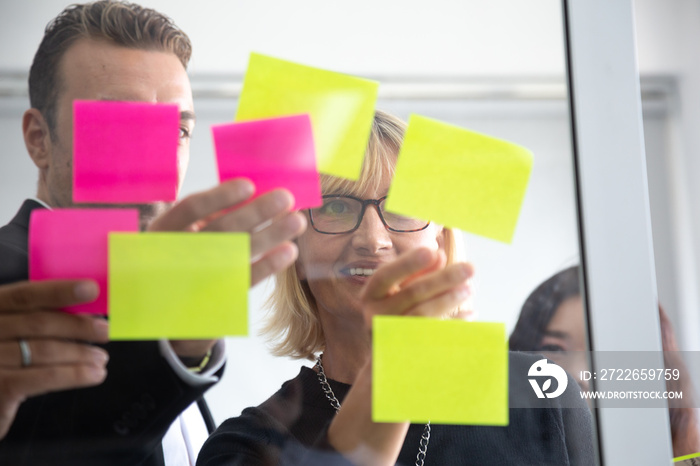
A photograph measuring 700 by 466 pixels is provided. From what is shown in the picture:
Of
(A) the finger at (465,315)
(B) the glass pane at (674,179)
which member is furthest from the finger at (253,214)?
(B) the glass pane at (674,179)

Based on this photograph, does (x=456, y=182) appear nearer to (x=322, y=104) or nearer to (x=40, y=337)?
(x=322, y=104)

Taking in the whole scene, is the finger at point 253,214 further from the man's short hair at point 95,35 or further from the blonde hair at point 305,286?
the man's short hair at point 95,35

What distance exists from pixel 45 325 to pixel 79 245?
0.26ft

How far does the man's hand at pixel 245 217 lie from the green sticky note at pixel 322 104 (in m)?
0.07

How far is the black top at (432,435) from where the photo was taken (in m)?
0.60

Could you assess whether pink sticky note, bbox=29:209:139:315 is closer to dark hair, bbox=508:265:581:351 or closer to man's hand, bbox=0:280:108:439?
man's hand, bbox=0:280:108:439

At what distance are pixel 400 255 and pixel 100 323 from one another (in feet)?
0.97

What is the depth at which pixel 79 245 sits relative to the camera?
51 cm

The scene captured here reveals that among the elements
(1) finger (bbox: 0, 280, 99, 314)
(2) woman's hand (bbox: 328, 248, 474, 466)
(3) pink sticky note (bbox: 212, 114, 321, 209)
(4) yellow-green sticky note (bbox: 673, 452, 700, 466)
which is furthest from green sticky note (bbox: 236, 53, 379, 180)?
(4) yellow-green sticky note (bbox: 673, 452, 700, 466)

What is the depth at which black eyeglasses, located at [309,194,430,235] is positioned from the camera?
1.95 feet

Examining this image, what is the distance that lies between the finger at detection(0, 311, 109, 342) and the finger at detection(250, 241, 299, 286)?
0.15m

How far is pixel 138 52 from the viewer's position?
0.57 meters

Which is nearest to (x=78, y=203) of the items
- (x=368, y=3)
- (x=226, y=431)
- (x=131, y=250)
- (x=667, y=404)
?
(x=131, y=250)

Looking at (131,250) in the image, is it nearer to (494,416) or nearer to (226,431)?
(226,431)
